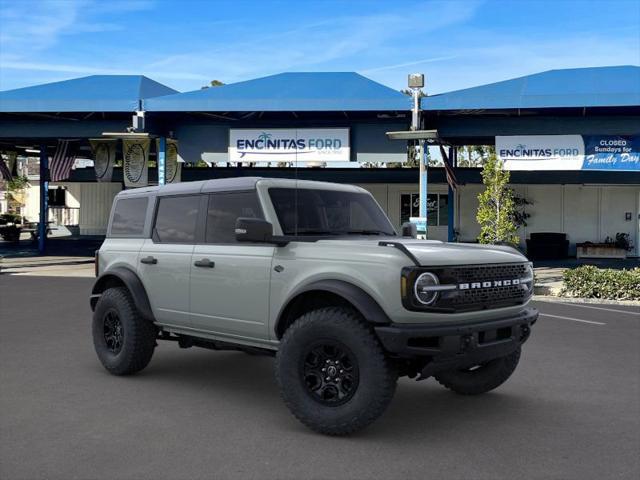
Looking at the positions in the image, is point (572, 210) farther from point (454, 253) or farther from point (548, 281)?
point (454, 253)

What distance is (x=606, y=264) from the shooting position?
79.9ft

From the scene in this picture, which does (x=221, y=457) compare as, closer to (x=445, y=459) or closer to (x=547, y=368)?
(x=445, y=459)

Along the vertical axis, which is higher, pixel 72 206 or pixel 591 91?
pixel 591 91

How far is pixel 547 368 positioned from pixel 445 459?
3399mm

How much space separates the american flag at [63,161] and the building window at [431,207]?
15286 millimetres

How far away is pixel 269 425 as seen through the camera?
5270mm

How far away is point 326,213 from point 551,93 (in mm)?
15388

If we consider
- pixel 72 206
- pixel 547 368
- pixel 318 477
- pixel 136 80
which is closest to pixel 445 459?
pixel 318 477

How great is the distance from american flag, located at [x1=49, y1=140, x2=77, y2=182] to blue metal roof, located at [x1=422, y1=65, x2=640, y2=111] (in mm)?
15437

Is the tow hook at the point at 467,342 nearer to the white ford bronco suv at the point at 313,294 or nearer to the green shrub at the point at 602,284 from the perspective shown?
the white ford bronco suv at the point at 313,294

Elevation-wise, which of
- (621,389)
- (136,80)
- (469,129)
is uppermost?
(136,80)

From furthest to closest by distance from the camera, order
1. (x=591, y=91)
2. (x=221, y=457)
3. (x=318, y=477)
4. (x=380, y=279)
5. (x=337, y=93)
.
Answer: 1. (x=337, y=93)
2. (x=591, y=91)
3. (x=380, y=279)
4. (x=221, y=457)
5. (x=318, y=477)

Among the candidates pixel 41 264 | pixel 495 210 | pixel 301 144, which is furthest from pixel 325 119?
pixel 41 264

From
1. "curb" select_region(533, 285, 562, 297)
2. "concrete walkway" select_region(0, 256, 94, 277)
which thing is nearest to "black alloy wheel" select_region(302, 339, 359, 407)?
"curb" select_region(533, 285, 562, 297)
